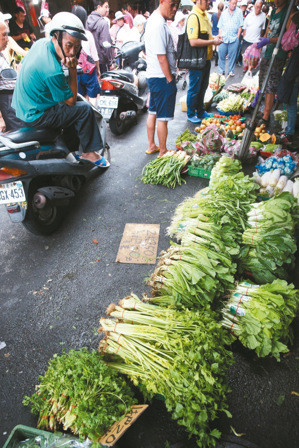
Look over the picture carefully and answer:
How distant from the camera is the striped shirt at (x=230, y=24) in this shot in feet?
27.0

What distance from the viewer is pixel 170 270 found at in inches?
87.0

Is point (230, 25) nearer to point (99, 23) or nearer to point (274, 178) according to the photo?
point (99, 23)

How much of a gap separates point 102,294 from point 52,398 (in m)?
1.22

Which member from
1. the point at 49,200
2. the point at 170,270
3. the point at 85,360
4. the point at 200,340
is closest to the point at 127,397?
the point at 85,360

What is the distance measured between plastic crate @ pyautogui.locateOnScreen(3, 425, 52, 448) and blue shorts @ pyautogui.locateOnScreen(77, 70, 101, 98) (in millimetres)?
6596

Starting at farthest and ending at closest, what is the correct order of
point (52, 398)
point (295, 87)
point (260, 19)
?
point (260, 19)
point (295, 87)
point (52, 398)

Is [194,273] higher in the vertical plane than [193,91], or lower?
lower

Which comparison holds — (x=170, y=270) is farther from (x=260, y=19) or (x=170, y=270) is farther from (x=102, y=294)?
(x=260, y=19)

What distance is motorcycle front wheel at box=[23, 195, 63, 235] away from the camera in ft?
10.8

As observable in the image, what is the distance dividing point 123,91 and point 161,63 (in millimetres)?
1858

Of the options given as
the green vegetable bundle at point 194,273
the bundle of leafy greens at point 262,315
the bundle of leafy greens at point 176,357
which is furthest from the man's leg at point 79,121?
the bundle of leafy greens at point 262,315

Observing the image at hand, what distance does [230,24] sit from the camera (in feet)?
26.9

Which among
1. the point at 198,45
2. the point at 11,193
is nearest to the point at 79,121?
the point at 11,193

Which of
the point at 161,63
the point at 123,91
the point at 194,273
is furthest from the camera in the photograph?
the point at 123,91
